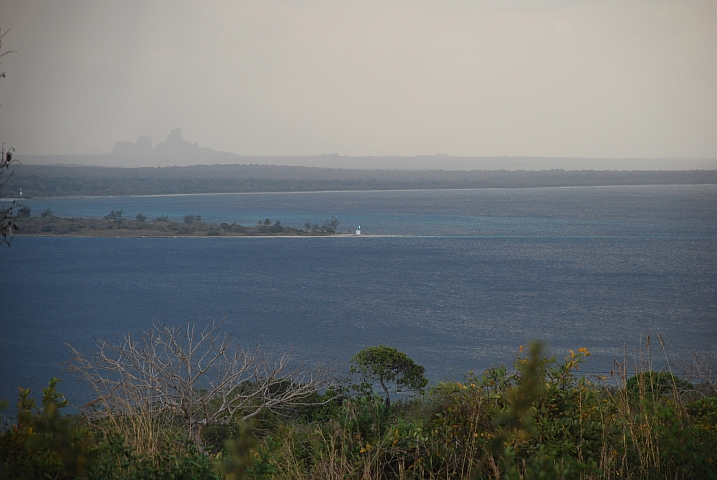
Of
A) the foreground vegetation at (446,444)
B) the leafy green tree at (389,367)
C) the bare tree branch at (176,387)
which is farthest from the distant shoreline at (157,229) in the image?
the foreground vegetation at (446,444)

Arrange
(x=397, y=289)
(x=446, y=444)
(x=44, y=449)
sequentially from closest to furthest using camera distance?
(x=44, y=449)
(x=446, y=444)
(x=397, y=289)

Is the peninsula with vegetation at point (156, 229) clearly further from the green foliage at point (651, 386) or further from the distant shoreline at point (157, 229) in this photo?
the green foliage at point (651, 386)

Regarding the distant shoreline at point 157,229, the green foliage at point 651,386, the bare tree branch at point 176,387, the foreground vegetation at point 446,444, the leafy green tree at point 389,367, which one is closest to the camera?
the foreground vegetation at point 446,444

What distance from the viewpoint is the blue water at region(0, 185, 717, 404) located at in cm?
3969

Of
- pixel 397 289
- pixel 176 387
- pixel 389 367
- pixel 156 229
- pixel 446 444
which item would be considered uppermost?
pixel 446 444

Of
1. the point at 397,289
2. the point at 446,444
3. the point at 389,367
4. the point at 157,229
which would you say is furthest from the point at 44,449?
the point at 157,229

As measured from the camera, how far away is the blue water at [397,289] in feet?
130

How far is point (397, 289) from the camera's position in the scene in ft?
191

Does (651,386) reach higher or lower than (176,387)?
higher

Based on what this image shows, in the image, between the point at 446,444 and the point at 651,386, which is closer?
the point at 446,444

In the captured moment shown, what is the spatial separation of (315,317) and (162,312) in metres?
12.5

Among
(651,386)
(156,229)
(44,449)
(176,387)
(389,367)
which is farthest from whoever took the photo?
(156,229)

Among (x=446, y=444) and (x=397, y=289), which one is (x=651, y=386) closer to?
(x=446, y=444)

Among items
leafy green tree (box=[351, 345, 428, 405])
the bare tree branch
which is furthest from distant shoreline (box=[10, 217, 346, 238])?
the bare tree branch
